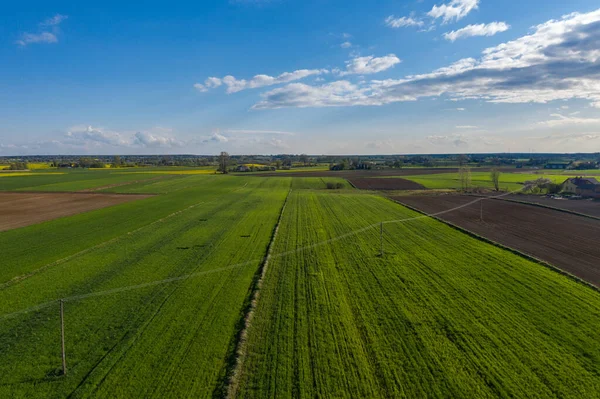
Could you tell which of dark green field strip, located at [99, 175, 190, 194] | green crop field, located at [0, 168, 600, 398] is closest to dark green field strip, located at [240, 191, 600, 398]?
green crop field, located at [0, 168, 600, 398]

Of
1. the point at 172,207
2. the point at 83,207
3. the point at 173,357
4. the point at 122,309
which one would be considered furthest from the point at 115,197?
the point at 173,357

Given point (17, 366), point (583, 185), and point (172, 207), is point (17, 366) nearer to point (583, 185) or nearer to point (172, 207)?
point (172, 207)

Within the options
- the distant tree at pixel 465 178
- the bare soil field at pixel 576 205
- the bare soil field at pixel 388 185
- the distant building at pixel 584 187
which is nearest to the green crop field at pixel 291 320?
the bare soil field at pixel 576 205

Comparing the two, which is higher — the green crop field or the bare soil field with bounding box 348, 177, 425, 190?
the bare soil field with bounding box 348, 177, 425, 190

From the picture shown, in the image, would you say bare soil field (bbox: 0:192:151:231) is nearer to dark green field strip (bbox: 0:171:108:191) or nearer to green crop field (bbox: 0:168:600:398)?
dark green field strip (bbox: 0:171:108:191)

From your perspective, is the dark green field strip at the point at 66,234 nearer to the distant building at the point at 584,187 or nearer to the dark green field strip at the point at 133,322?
the dark green field strip at the point at 133,322

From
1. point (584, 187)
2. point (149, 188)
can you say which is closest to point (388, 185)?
point (584, 187)

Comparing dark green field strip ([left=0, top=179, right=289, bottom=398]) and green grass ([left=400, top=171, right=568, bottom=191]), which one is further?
green grass ([left=400, top=171, right=568, bottom=191])

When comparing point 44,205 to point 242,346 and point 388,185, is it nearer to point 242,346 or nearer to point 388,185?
point 242,346
